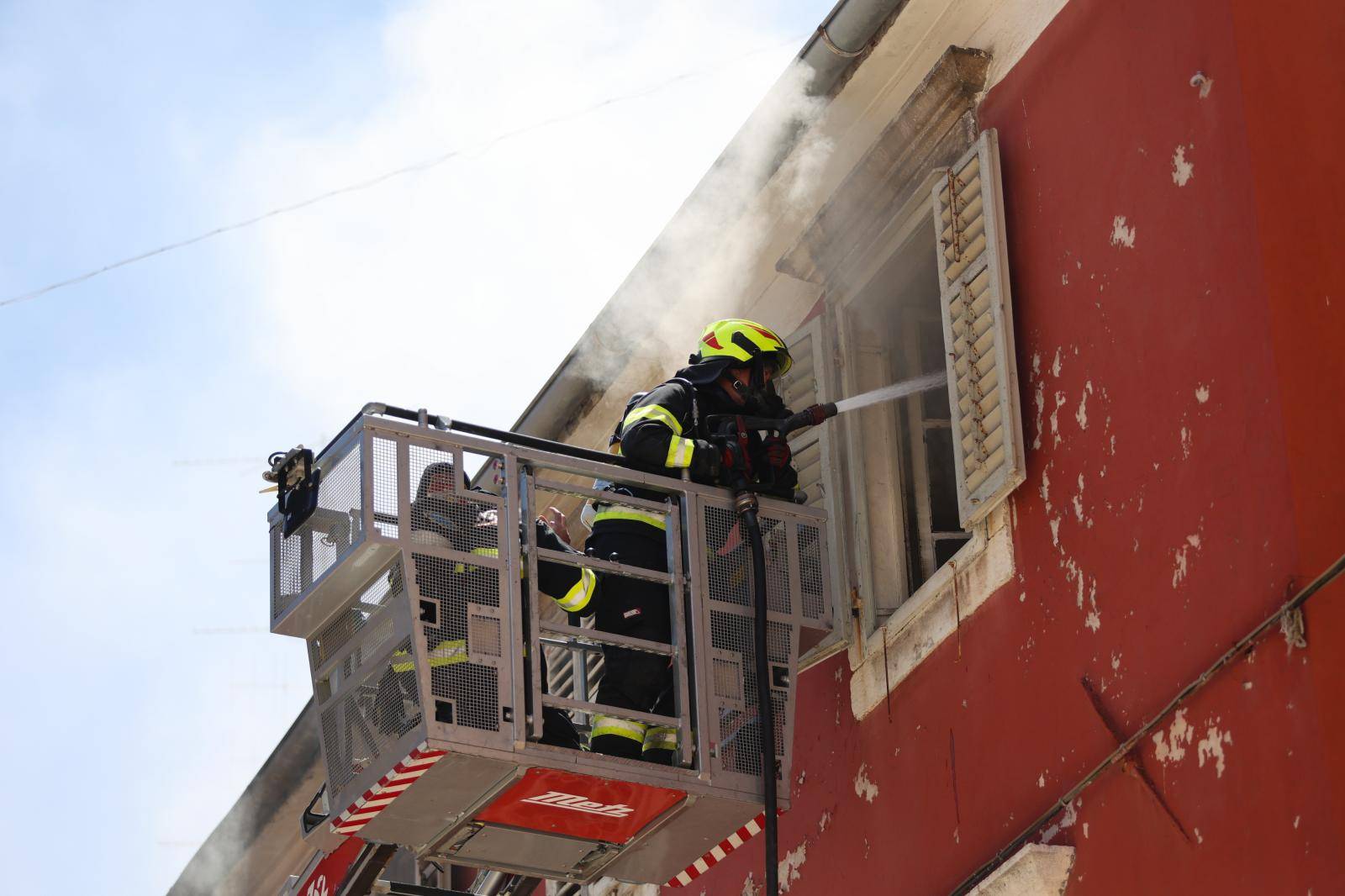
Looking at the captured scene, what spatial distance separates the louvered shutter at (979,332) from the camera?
6566 millimetres

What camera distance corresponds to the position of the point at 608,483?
721 centimetres

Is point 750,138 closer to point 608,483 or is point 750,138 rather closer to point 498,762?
point 608,483

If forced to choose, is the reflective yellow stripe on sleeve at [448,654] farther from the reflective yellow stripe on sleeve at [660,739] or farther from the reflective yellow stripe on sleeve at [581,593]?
the reflective yellow stripe on sleeve at [660,739]

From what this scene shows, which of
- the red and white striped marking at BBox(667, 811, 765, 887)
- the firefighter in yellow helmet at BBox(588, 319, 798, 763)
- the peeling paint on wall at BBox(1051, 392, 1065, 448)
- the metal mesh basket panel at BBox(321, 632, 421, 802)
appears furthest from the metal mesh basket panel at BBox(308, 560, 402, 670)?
the peeling paint on wall at BBox(1051, 392, 1065, 448)

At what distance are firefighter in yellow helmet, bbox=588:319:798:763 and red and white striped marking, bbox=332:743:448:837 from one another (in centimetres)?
66

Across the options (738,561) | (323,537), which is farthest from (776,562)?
(323,537)

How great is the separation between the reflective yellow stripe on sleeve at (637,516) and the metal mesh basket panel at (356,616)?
849mm

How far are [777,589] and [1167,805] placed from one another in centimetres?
215

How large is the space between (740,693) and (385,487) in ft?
4.79

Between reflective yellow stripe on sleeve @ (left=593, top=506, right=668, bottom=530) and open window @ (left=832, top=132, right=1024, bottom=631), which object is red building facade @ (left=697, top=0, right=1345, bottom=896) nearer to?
open window @ (left=832, top=132, right=1024, bottom=631)

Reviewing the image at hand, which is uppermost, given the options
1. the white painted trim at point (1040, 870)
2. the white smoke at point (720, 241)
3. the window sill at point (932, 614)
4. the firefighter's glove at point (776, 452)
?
the white smoke at point (720, 241)

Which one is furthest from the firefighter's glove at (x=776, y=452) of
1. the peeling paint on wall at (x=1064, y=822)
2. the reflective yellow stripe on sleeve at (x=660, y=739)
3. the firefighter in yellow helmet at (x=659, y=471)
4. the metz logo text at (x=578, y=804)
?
the peeling paint on wall at (x=1064, y=822)

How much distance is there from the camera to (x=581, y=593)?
6766 millimetres

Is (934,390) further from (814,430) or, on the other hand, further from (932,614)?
(932,614)
